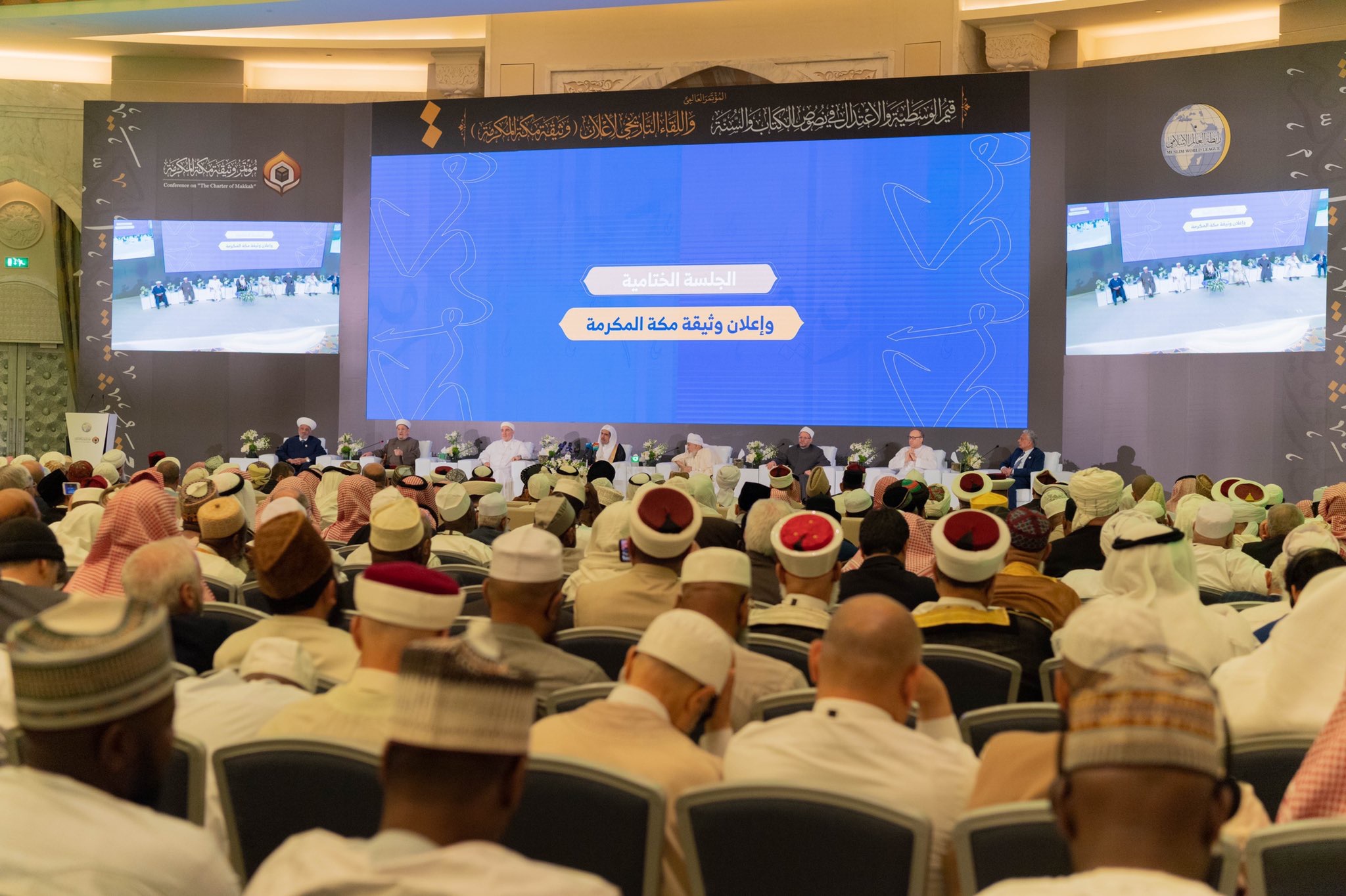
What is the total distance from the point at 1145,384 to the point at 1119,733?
11526 mm

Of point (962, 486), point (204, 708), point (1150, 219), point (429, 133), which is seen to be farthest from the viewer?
point (429, 133)

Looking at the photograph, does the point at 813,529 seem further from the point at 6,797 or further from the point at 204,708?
the point at 6,797

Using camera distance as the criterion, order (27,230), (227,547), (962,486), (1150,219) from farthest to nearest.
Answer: (27,230) < (1150,219) < (962,486) < (227,547)

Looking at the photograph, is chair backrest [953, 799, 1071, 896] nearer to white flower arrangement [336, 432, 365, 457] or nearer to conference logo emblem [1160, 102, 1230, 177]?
conference logo emblem [1160, 102, 1230, 177]

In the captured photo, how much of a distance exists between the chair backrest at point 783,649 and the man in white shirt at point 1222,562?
8.09 ft

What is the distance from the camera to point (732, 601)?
9.29ft

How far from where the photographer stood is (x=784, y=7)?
45.2ft

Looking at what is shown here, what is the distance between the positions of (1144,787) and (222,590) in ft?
11.5

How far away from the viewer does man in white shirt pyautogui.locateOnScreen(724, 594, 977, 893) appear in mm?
1935

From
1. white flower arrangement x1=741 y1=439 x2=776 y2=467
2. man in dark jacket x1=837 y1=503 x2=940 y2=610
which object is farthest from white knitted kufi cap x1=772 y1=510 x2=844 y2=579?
white flower arrangement x1=741 y1=439 x2=776 y2=467

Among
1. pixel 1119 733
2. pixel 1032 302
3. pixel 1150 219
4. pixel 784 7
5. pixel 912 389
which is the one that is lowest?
pixel 1119 733

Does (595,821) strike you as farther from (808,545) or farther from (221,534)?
(221,534)

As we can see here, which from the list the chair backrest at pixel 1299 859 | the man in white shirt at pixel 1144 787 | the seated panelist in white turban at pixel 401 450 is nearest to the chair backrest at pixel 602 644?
the chair backrest at pixel 1299 859

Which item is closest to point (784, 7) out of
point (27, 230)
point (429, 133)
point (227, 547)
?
point (429, 133)
